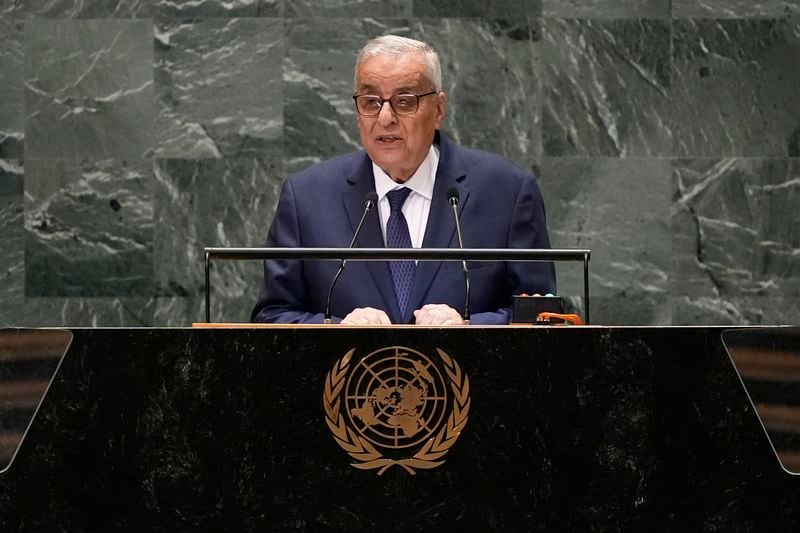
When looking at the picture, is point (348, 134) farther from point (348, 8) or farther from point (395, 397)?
point (395, 397)

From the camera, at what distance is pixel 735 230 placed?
19.1 feet

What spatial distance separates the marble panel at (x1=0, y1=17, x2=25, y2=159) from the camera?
5809mm

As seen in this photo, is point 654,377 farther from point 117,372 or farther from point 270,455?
point 117,372

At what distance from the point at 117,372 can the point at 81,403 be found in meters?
0.09

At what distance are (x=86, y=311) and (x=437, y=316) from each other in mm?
3023

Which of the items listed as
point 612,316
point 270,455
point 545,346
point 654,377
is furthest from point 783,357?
point 612,316

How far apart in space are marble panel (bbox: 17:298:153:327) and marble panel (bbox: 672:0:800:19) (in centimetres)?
292

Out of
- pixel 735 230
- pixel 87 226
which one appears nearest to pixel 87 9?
pixel 87 226

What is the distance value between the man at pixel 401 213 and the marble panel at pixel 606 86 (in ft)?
6.10

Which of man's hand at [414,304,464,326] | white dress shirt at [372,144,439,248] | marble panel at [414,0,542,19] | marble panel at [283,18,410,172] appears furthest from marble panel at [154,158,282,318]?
man's hand at [414,304,464,326]

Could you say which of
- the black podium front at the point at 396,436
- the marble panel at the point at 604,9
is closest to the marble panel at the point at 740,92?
the marble panel at the point at 604,9

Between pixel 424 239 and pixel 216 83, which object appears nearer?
pixel 424 239

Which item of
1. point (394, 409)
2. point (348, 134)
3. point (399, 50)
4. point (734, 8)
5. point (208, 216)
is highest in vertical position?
point (399, 50)

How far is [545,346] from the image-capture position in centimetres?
244
